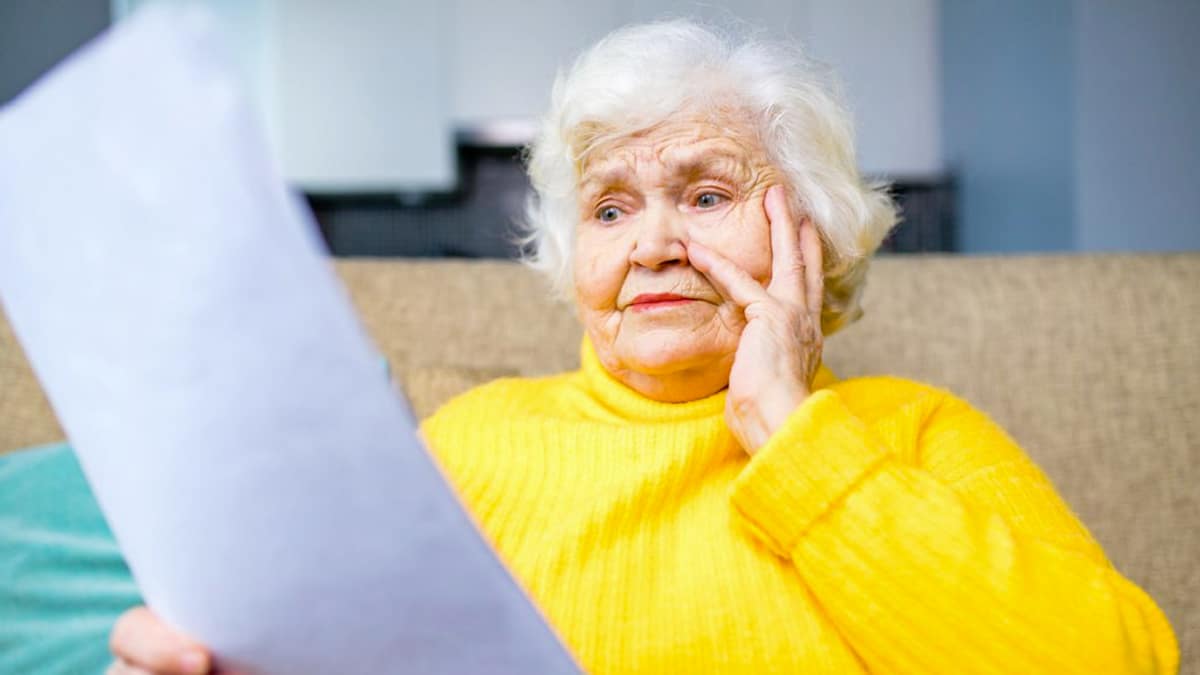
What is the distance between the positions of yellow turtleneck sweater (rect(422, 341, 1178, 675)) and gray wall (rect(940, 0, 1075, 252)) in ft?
5.69

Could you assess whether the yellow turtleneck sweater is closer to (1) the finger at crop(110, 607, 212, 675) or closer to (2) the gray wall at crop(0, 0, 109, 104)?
(1) the finger at crop(110, 607, 212, 675)

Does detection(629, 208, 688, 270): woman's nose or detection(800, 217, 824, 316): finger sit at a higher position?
detection(629, 208, 688, 270): woman's nose

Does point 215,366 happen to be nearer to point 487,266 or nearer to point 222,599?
point 222,599

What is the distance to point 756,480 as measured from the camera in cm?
91

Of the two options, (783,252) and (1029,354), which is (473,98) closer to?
(1029,354)

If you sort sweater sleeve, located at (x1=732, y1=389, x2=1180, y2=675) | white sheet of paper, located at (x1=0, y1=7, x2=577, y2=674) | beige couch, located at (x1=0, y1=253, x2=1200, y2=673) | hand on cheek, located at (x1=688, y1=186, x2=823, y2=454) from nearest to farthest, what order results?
white sheet of paper, located at (x1=0, y1=7, x2=577, y2=674)
sweater sleeve, located at (x1=732, y1=389, x2=1180, y2=675)
hand on cheek, located at (x1=688, y1=186, x2=823, y2=454)
beige couch, located at (x1=0, y1=253, x2=1200, y2=673)

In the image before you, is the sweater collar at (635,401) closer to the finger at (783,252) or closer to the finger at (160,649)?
the finger at (783,252)

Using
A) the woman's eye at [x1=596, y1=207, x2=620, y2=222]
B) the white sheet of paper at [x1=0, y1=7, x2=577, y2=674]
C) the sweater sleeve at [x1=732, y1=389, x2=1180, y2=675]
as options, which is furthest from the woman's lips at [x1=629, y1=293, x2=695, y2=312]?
the white sheet of paper at [x1=0, y1=7, x2=577, y2=674]

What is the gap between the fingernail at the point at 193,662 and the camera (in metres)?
0.60

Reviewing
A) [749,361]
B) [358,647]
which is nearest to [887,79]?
[749,361]

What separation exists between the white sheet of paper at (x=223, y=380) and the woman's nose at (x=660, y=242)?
587 millimetres

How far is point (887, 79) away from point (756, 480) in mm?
2919

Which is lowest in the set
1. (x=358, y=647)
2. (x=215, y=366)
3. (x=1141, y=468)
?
(x=1141, y=468)

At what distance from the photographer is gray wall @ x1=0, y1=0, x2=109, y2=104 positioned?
2.38 m
